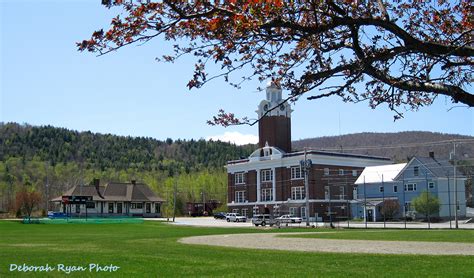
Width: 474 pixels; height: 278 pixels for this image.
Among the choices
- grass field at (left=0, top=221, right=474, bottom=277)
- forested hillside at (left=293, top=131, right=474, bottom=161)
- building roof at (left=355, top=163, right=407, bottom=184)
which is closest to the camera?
grass field at (left=0, top=221, right=474, bottom=277)

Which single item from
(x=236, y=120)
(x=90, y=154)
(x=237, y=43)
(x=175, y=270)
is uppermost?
(x=90, y=154)

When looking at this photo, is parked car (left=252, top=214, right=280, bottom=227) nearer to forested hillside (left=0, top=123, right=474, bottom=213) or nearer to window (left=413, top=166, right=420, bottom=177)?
window (left=413, top=166, right=420, bottom=177)

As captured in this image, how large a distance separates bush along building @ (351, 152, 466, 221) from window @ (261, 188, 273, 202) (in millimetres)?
16185

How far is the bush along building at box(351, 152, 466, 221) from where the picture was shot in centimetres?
6206

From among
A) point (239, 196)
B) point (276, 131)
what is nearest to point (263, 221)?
point (276, 131)

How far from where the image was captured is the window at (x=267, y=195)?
87.2m

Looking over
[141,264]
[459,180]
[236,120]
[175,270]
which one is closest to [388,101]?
[236,120]

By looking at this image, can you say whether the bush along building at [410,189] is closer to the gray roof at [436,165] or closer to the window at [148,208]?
the gray roof at [436,165]

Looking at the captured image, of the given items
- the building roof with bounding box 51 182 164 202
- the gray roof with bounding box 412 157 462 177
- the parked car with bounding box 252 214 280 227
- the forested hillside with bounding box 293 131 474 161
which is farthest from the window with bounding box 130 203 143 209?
the gray roof with bounding box 412 157 462 177

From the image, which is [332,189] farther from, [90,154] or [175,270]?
[90,154]

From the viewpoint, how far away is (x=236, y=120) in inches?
316

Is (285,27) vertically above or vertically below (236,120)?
above

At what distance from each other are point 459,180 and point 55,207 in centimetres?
8782

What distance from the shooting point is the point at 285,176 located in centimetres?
8469
